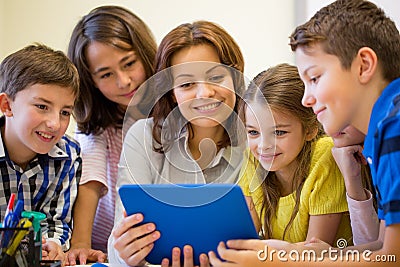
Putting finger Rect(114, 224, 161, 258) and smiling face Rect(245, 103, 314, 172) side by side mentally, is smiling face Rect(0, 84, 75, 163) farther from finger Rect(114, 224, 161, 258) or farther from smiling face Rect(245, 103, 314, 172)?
smiling face Rect(245, 103, 314, 172)

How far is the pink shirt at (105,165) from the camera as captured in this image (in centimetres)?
145

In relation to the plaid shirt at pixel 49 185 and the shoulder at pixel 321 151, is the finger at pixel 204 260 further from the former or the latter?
→ the plaid shirt at pixel 49 185

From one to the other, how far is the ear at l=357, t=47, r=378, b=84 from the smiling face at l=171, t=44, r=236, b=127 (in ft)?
0.64

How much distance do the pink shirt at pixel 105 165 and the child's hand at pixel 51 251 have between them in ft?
0.88

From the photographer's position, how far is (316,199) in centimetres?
108

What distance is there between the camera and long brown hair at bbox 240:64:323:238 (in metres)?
1.07

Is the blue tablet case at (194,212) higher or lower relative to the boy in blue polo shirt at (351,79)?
lower

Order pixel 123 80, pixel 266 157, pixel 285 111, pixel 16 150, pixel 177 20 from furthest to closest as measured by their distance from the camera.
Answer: pixel 177 20 < pixel 123 80 < pixel 16 150 < pixel 285 111 < pixel 266 157

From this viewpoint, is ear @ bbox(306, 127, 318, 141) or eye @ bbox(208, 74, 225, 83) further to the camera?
ear @ bbox(306, 127, 318, 141)

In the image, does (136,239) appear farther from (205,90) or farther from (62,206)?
(62,206)

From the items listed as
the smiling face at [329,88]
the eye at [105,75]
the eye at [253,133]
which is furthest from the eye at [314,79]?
the eye at [105,75]

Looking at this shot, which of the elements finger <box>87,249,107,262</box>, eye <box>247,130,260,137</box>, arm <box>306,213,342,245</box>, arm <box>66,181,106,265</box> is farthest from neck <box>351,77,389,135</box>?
arm <box>66,181,106,265</box>

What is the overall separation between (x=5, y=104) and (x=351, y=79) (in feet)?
2.62

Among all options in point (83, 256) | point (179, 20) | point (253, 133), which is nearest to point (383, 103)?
point (253, 133)
